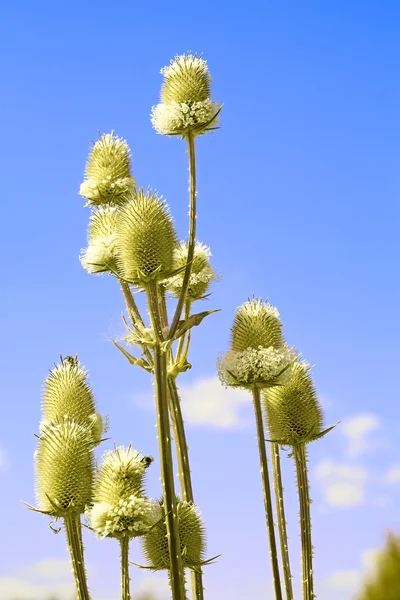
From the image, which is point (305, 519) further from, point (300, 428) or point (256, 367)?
point (256, 367)

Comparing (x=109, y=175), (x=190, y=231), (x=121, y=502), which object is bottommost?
(x=121, y=502)

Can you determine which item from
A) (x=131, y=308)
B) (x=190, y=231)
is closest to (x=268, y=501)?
(x=131, y=308)

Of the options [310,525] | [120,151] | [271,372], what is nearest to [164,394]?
[271,372]

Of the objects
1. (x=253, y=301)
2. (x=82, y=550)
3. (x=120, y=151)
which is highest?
(x=120, y=151)

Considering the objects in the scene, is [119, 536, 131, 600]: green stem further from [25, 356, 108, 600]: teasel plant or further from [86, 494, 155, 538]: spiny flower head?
[25, 356, 108, 600]: teasel plant

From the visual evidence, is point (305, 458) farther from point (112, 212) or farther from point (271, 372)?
point (112, 212)

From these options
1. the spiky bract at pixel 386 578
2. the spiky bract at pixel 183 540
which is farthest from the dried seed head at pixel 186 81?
the spiky bract at pixel 386 578

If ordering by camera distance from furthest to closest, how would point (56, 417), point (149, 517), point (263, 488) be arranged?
1. point (56, 417)
2. point (263, 488)
3. point (149, 517)
